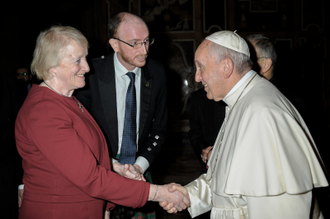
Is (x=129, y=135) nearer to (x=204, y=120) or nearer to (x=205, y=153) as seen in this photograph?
(x=205, y=153)

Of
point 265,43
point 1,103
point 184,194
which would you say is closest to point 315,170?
point 184,194

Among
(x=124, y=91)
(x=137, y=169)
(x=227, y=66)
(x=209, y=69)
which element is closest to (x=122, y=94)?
(x=124, y=91)

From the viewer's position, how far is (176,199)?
2.18 m

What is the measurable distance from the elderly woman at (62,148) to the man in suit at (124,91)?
61cm

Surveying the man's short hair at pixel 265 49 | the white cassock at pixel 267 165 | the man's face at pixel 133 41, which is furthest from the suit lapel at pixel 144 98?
the man's short hair at pixel 265 49

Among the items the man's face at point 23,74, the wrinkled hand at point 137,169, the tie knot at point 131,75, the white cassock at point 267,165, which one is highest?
the man's face at point 23,74

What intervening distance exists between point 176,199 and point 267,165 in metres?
0.87

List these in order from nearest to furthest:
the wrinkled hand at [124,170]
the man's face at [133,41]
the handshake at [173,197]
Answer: the handshake at [173,197], the wrinkled hand at [124,170], the man's face at [133,41]

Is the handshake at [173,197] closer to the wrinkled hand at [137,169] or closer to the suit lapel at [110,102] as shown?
the wrinkled hand at [137,169]

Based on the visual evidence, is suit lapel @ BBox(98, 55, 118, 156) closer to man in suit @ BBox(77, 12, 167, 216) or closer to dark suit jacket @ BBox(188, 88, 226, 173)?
man in suit @ BBox(77, 12, 167, 216)

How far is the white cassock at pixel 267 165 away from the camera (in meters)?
1.51

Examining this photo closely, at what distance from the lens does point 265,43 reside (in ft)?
9.18

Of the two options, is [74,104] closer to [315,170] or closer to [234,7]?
[315,170]

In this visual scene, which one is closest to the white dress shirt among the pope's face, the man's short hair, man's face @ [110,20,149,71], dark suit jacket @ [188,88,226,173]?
man's face @ [110,20,149,71]
